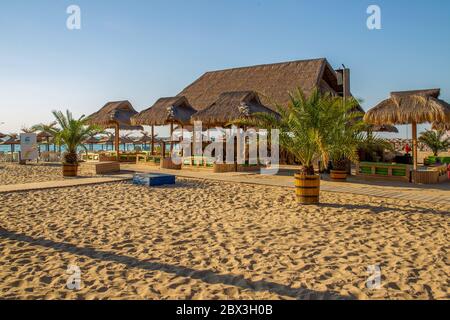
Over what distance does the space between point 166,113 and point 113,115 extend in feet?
14.1

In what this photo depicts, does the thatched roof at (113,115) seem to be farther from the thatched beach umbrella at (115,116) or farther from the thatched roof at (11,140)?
the thatched roof at (11,140)

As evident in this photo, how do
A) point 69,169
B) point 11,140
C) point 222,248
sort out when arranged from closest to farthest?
point 222,248 < point 69,169 < point 11,140

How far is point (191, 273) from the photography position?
12.5ft

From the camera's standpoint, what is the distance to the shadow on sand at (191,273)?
331cm

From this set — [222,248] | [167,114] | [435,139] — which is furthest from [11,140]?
[435,139]

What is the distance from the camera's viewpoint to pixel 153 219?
631 cm

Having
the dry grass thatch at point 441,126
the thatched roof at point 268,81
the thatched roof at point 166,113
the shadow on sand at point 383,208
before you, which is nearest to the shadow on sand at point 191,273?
the shadow on sand at point 383,208

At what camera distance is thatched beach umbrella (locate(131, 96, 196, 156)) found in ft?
54.1

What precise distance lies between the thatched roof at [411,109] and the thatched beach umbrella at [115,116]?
13.4m

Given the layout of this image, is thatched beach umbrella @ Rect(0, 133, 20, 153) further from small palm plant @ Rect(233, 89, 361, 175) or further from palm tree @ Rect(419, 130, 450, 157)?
palm tree @ Rect(419, 130, 450, 157)

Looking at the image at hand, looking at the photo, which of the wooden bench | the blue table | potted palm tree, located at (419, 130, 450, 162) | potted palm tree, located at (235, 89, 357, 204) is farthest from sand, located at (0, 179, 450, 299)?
potted palm tree, located at (419, 130, 450, 162)

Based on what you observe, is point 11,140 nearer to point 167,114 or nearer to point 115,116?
point 115,116
